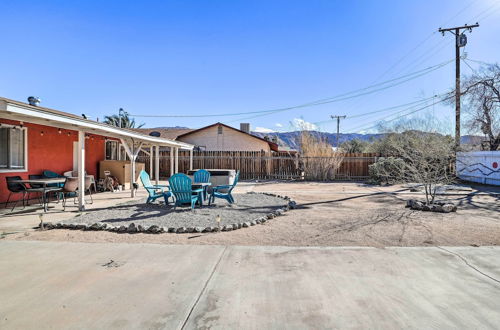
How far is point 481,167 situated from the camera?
686 inches

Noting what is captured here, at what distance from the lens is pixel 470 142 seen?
21.7m

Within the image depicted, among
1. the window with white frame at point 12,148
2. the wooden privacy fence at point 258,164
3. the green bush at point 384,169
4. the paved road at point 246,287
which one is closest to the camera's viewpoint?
the paved road at point 246,287

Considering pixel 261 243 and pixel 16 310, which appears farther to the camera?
pixel 261 243

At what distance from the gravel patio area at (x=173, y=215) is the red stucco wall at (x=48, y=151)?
11.3 feet

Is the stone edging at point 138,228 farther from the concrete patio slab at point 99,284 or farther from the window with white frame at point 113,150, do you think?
the window with white frame at point 113,150

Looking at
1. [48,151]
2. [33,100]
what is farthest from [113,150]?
→ [33,100]

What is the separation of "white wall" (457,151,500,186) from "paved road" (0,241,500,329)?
587 inches

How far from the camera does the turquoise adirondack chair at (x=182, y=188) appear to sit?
737 cm

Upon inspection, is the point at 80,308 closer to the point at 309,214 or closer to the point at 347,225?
the point at 347,225

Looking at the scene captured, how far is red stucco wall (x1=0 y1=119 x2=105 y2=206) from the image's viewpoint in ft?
30.2

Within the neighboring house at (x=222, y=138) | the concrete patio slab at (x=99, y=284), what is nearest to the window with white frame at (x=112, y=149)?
the concrete patio slab at (x=99, y=284)

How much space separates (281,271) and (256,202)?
5795 mm

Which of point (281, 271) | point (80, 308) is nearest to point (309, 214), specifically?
point (281, 271)

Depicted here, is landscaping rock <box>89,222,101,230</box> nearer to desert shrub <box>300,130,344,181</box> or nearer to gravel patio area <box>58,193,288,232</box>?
gravel patio area <box>58,193,288,232</box>
